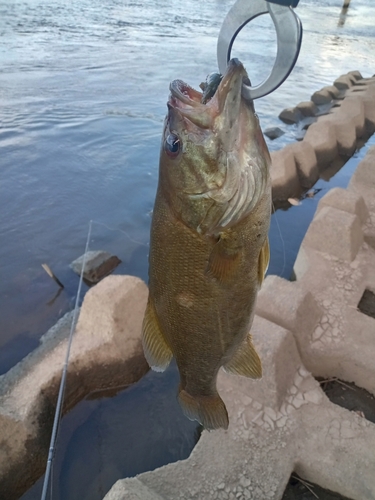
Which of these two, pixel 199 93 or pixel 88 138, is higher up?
pixel 199 93

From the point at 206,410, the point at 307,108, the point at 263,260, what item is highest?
the point at 263,260

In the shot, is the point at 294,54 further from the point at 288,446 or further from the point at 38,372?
the point at 38,372

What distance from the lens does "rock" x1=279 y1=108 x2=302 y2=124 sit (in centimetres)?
1273

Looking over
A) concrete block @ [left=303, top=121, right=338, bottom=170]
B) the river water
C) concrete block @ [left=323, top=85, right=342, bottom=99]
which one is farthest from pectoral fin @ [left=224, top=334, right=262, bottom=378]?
concrete block @ [left=323, top=85, right=342, bottom=99]

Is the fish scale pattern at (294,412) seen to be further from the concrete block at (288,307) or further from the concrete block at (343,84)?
the concrete block at (343,84)

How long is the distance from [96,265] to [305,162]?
4948mm

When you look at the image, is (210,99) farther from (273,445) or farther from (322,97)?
(322,97)

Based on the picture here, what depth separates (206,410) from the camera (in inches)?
87.8

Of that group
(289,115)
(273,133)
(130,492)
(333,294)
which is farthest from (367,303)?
(289,115)

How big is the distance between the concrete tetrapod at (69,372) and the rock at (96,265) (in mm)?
1349

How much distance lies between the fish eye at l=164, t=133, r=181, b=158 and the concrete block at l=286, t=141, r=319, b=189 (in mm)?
7286

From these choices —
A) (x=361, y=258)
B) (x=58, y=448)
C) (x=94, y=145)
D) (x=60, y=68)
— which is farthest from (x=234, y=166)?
(x=60, y=68)

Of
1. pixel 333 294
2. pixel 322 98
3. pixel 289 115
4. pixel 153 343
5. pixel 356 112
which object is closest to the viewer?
pixel 153 343

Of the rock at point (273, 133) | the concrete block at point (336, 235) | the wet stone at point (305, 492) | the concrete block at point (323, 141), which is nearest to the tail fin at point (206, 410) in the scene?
the wet stone at point (305, 492)
